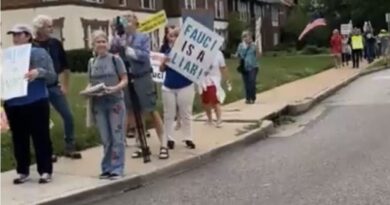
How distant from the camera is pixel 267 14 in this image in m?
88.5

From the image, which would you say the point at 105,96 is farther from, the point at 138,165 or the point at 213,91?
the point at 213,91

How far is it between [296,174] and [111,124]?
2257mm

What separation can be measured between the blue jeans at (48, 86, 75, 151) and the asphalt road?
5.25 ft

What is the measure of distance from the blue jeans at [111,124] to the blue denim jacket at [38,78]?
24.6 inches

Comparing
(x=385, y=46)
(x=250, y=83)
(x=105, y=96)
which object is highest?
(x=105, y=96)

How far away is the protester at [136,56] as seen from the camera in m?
10.7

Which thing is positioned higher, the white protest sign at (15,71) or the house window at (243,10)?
the white protest sign at (15,71)

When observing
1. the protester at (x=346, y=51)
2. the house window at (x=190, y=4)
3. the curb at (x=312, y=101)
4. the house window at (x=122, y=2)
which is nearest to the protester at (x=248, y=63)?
the curb at (x=312, y=101)

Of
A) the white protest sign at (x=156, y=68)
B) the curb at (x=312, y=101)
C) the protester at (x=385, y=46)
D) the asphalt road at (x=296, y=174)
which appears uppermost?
the white protest sign at (x=156, y=68)

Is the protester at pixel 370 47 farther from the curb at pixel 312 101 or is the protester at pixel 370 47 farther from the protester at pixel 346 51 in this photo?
the curb at pixel 312 101

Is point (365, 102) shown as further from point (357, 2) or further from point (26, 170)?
point (357, 2)

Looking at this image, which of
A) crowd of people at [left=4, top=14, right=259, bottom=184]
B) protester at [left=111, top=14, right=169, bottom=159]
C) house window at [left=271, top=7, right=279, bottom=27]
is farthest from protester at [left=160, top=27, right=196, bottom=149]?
house window at [left=271, top=7, right=279, bottom=27]

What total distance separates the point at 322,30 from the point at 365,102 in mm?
60826

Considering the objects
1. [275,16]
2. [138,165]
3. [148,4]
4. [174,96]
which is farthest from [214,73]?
[275,16]
